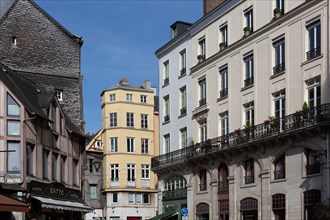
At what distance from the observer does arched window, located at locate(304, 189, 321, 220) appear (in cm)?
2748

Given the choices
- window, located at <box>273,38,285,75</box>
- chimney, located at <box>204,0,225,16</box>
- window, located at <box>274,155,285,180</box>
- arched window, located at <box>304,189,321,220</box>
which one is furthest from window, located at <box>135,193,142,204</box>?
arched window, located at <box>304,189,321,220</box>

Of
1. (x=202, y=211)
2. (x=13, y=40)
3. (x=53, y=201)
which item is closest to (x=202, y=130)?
(x=202, y=211)

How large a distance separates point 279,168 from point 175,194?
1213cm

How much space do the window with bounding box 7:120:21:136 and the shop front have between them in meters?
2.21

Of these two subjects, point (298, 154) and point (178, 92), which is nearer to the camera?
point (298, 154)

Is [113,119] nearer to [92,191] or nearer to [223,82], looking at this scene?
[92,191]

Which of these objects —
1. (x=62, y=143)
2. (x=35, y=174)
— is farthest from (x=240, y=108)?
(x=35, y=174)

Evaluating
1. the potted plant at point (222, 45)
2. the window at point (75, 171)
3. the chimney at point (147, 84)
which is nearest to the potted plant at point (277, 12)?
the potted plant at point (222, 45)

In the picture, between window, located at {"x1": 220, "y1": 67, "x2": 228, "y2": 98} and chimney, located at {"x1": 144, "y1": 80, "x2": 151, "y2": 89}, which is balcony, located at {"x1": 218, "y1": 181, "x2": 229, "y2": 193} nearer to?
window, located at {"x1": 220, "y1": 67, "x2": 228, "y2": 98}

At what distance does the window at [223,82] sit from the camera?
3609cm

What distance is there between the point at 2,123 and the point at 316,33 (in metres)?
14.1

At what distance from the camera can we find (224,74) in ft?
120

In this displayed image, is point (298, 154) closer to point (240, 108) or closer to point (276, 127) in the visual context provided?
point (276, 127)

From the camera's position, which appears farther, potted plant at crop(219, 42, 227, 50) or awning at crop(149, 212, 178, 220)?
awning at crop(149, 212, 178, 220)
